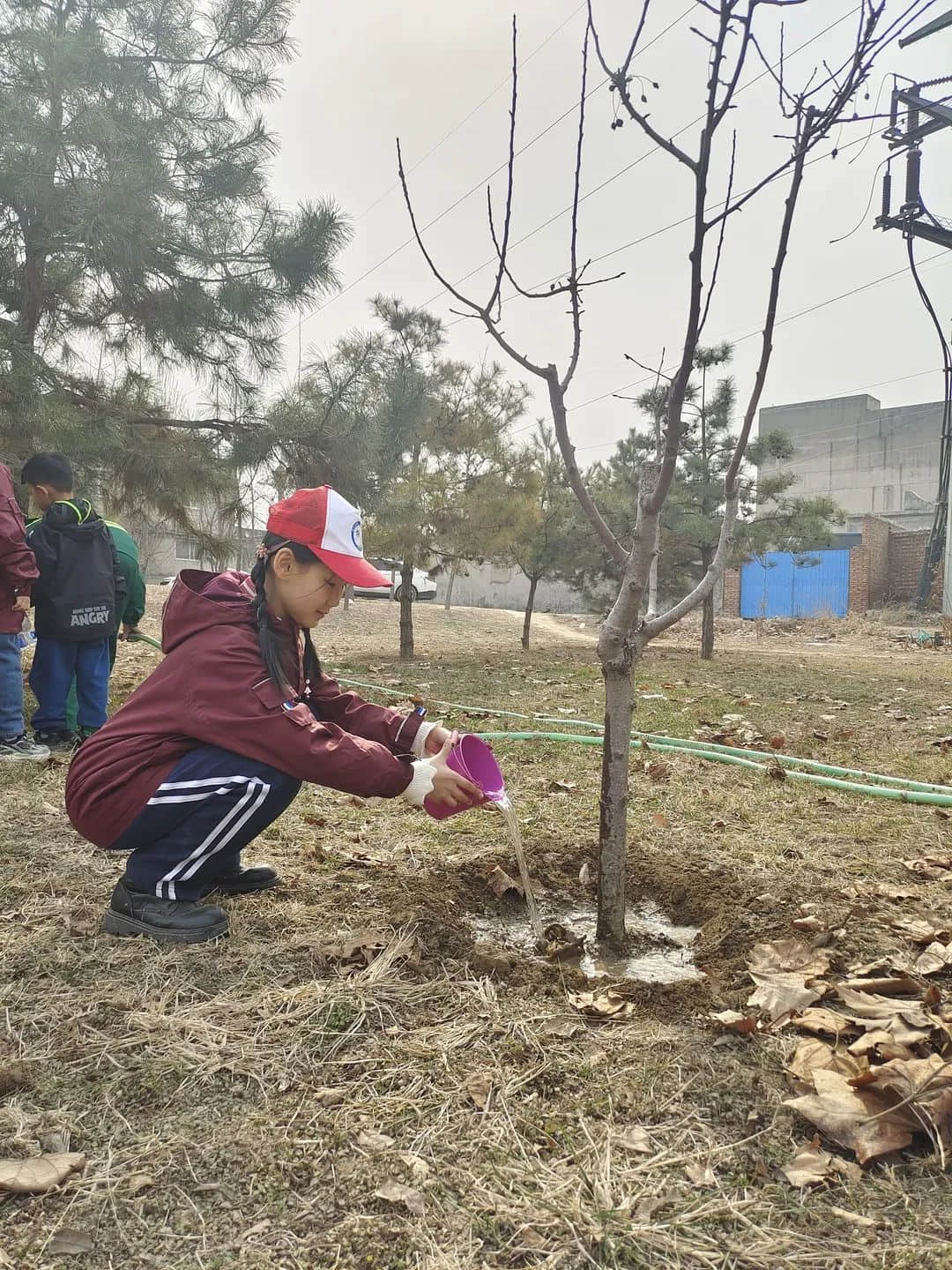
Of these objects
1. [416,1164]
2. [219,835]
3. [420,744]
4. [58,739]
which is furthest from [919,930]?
[58,739]

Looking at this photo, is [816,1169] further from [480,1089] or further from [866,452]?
[866,452]

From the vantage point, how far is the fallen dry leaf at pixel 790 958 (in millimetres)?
1962

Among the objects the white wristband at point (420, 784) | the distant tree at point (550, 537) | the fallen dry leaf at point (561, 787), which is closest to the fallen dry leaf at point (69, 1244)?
the white wristband at point (420, 784)

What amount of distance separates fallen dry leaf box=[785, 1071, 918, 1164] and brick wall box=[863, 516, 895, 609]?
2402 cm

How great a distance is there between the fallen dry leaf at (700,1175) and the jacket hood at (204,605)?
1473mm

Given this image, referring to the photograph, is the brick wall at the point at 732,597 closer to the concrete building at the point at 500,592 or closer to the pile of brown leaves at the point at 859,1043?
the concrete building at the point at 500,592

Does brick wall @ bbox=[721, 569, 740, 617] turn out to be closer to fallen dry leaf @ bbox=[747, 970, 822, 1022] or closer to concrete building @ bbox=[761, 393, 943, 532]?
concrete building @ bbox=[761, 393, 943, 532]

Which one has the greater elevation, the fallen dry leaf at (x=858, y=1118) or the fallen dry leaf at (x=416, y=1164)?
the fallen dry leaf at (x=858, y=1118)

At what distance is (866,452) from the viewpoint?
33844 millimetres

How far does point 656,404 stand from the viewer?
218 cm

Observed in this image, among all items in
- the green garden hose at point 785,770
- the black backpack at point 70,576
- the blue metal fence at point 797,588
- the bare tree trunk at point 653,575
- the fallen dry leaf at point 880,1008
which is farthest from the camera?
the blue metal fence at point 797,588

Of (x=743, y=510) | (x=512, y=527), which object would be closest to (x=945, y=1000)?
(x=512, y=527)

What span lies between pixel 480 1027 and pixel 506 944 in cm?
55

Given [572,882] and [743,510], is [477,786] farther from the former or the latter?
[743,510]
